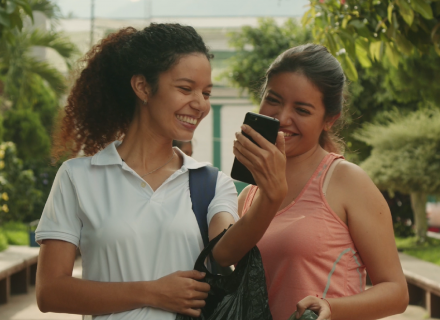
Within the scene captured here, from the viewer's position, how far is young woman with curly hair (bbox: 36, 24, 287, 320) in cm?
207

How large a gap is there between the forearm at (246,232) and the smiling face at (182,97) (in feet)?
1.38

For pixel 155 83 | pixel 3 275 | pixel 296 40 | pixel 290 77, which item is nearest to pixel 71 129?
pixel 155 83

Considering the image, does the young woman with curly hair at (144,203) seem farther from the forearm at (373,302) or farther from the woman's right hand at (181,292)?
the forearm at (373,302)

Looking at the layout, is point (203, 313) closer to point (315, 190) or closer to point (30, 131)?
point (315, 190)

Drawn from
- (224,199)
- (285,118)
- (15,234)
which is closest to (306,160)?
(285,118)

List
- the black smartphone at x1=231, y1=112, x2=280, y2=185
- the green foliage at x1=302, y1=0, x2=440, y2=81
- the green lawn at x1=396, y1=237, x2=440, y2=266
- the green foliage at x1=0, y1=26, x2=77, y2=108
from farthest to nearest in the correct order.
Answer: the green foliage at x1=0, y1=26, x2=77, y2=108 < the green lawn at x1=396, y1=237, x2=440, y2=266 < the green foliage at x1=302, y1=0, x2=440, y2=81 < the black smartphone at x1=231, y1=112, x2=280, y2=185

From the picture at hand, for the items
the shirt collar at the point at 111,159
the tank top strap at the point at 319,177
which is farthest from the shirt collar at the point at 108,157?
the tank top strap at the point at 319,177

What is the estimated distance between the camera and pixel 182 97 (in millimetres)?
2283

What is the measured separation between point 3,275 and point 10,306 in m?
0.56

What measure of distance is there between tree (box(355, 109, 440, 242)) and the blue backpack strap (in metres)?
11.0

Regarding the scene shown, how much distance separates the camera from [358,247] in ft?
7.66

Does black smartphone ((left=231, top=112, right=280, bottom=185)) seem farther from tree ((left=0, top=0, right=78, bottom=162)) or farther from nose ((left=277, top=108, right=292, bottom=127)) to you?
tree ((left=0, top=0, right=78, bottom=162))

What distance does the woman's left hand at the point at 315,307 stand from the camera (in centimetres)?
196

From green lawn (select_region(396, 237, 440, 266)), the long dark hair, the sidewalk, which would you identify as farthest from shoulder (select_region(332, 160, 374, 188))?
green lawn (select_region(396, 237, 440, 266))
